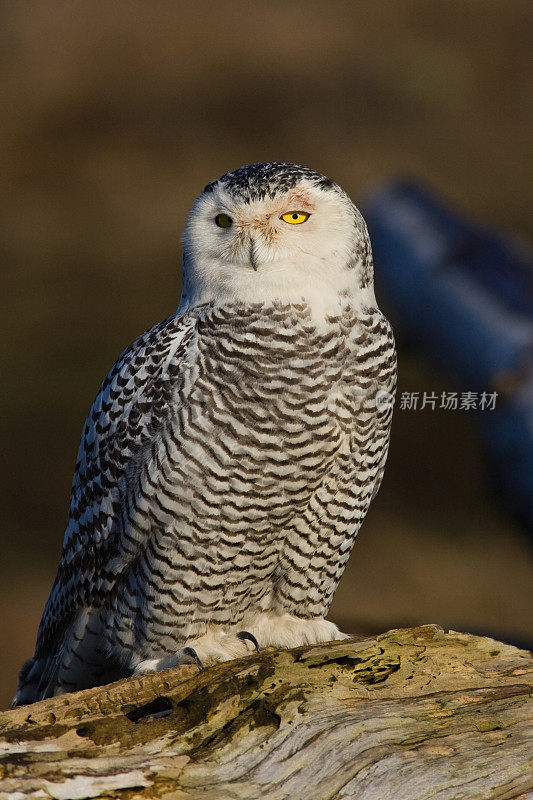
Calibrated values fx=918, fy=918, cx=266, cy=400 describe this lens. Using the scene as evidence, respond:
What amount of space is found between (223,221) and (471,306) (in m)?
3.71

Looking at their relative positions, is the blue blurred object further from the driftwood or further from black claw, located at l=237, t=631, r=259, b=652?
the driftwood

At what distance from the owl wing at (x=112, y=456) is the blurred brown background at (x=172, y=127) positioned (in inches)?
246

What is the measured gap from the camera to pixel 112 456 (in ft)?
10.1

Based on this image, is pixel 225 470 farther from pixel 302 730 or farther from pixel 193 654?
pixel 302 730

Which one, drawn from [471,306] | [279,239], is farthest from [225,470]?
[471,306]

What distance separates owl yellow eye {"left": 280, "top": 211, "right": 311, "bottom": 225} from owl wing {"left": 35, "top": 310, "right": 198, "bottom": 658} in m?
0.44

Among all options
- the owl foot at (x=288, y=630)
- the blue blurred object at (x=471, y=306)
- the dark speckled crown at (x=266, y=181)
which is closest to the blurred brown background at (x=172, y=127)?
the blue blurred object at (x=471, y=306)

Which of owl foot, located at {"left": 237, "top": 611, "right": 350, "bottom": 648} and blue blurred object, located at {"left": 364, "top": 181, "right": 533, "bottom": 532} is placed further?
blue blurred object, located at {"left": 364, "top": 181, "right": 533, "bottom": 532}

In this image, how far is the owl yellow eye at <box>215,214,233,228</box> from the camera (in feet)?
9.63

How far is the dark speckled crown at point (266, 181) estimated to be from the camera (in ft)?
9.32

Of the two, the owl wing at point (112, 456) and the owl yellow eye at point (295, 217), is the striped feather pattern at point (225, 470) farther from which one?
the owl yellow eye at point (295, 217)

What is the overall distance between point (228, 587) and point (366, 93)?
43.5 ft

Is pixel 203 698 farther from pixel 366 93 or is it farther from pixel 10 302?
pixel 366 93

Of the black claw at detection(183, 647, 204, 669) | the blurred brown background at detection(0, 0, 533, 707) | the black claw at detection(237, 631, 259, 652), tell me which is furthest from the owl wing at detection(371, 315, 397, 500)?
the blurred brown background at detection(0, 0, 533, 707)
